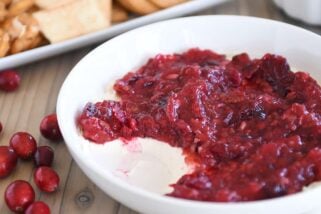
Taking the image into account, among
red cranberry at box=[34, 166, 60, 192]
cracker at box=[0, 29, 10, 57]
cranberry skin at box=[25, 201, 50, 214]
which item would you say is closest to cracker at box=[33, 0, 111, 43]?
cracker at box=[0, 29, 10, 57]

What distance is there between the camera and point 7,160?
1.47 meters

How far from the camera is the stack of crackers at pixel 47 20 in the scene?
1.81 metres

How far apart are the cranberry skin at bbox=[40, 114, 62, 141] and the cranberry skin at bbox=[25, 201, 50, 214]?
0.27 m

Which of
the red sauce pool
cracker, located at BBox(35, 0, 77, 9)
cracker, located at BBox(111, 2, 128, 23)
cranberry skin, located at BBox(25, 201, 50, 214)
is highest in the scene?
the red sauce pool

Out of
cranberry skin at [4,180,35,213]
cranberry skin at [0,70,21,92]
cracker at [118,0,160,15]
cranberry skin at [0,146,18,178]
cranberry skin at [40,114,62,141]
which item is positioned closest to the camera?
cranberry skin at [4,180,35,213]

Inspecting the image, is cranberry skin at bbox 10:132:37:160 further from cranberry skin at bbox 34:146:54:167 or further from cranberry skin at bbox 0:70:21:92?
cranberry skin at bbox 0:70:21:92

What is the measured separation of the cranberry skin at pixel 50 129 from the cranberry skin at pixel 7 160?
116 millimetres

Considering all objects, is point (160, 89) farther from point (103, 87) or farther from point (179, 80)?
point (103, 87)

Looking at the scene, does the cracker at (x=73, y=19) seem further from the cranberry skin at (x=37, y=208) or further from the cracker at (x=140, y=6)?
the cranberry skin at (x=37, y=208)

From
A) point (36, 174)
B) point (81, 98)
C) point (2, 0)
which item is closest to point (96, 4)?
point (2, 0)

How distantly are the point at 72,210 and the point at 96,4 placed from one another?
2.36ft

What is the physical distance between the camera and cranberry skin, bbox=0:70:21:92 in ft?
5.82

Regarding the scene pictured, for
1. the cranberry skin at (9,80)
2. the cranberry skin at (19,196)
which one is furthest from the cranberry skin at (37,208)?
the cranberry skin at (9,80)

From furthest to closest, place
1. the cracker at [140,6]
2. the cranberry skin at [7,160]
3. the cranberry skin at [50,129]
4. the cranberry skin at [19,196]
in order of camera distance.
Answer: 1. the cracker at [140,6]
2. the cranberry skin at [50,129]
3. the cranberry skin at [7,160]
4. the cranberry skin at [19,196]
